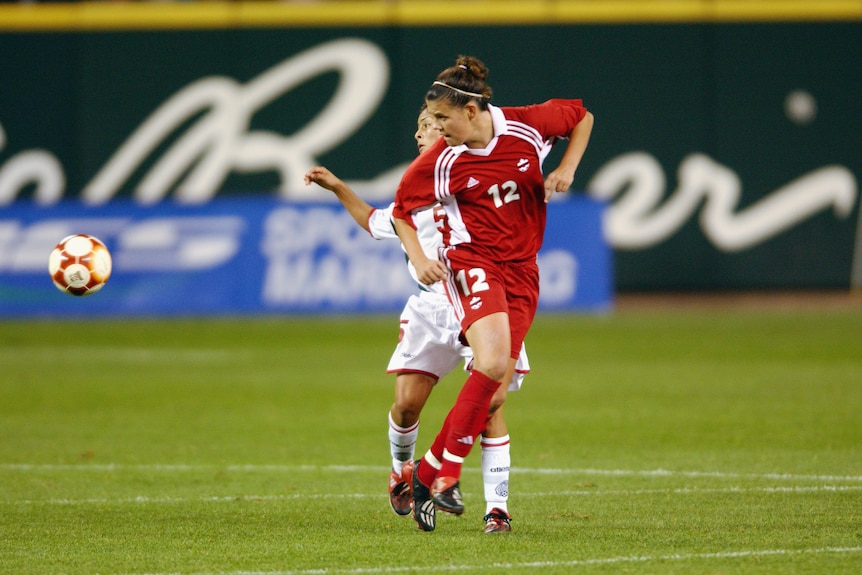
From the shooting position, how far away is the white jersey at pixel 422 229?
7.02 m

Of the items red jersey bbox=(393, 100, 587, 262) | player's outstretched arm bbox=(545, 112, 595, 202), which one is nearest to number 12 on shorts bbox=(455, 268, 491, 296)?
red jersey bbox=(393, 100, 587, 262)

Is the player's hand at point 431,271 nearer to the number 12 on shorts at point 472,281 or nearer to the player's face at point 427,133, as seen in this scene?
the number 12 on shorts at point 472,281

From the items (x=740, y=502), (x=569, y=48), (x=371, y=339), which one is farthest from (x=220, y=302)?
(x=740, y=502)

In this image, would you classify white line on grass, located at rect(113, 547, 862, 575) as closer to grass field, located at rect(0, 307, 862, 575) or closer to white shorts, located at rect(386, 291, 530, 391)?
grass field, located at rect(0, 307, 862, 575)

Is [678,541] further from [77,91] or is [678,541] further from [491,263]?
[77,91]

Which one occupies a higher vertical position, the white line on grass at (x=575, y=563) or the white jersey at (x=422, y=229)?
the white jersey at (x=422, y=229)

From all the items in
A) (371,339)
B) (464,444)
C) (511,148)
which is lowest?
(371,339)

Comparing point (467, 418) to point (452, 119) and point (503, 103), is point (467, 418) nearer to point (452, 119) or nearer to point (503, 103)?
point (452, 119)

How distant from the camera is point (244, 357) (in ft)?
53.8

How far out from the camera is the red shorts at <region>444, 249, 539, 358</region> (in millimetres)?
6516

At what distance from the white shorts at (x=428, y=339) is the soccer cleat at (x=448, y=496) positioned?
0.88m

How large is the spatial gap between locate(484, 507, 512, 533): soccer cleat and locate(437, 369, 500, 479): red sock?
0.26 metres

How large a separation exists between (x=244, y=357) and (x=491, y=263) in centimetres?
1018

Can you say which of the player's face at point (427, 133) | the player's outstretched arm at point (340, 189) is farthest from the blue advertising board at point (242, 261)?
the player's outstretched arm at point (340, 189)
